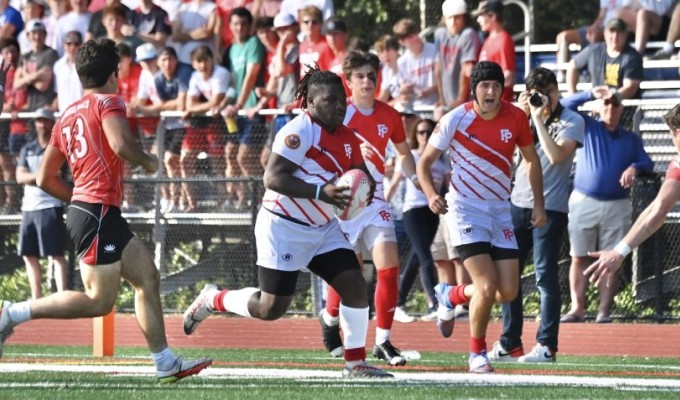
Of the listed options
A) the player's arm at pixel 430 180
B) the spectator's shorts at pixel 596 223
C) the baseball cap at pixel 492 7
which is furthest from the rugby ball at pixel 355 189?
the baseball cap at pixel 492 7

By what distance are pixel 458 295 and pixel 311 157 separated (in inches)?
102

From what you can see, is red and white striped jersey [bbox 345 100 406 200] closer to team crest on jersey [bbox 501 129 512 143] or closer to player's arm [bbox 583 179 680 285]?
team crest on jersey [bbox 501 129 512 143]

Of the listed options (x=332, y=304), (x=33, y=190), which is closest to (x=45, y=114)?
(x=33, y=190)

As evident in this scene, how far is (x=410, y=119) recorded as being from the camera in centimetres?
1518

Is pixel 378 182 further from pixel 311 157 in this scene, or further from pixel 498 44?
pixel 498 44

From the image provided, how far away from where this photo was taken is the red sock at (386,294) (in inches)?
446

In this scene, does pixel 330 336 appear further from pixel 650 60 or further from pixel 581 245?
pixel 650 60

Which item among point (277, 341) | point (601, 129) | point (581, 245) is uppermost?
point (601, 129)

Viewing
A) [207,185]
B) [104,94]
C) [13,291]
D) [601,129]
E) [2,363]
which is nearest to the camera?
[104,94]

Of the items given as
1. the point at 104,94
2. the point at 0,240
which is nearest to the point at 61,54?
the point at 0,240

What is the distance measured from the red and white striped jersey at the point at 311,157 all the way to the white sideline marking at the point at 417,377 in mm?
1048

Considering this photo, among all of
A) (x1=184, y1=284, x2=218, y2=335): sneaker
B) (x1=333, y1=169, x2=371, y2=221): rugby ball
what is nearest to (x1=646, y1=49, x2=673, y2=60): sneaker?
(x1=184, y1=284, x2=218, y2=335): sneaker

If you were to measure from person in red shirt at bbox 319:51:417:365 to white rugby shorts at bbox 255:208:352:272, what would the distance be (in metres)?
2.16

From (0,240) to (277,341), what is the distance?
420cm
